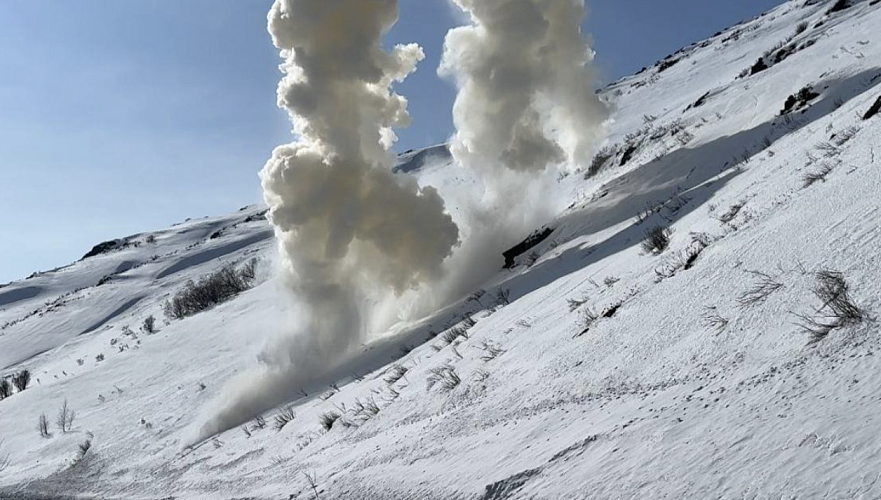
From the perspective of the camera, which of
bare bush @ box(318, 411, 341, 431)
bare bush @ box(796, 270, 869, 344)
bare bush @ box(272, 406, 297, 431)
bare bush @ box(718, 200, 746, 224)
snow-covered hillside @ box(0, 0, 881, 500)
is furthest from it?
bare bush @ box(272, 406, 297, 431)

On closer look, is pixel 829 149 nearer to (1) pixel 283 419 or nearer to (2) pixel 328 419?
(2) pixel 328 419

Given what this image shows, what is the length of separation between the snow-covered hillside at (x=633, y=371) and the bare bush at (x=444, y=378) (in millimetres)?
31

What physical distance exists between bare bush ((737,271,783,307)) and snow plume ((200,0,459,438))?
12.1 metres

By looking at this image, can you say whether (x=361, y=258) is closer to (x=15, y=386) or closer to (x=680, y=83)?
(x=15, y=386)

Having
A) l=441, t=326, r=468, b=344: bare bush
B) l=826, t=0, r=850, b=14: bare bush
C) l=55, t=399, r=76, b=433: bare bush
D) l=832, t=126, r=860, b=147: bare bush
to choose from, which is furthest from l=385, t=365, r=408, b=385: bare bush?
l=826, t=0, r=850, b=14: bare bush

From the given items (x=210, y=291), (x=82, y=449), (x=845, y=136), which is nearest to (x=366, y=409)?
(x=845, y=136)

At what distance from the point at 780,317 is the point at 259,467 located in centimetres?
641

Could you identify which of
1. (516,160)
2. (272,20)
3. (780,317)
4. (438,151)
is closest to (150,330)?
(272,20)

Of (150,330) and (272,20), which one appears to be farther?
(150,330)

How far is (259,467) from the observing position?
8344mm

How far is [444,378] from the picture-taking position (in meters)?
7.26

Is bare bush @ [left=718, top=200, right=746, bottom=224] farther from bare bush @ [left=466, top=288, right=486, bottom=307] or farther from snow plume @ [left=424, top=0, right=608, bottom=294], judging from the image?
snow plume @ [left=424, top=0, right=608, bottom=294]

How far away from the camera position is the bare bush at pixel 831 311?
3.53m

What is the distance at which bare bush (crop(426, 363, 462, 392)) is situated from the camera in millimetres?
6941
